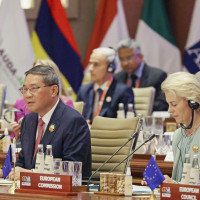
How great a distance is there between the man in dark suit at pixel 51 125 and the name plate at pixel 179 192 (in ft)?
3.88

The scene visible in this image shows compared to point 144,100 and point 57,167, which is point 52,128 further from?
point 144,100

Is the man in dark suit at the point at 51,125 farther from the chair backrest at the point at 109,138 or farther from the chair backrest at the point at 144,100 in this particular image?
the chair backrest at the point at 144,100

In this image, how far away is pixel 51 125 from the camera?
456 cm

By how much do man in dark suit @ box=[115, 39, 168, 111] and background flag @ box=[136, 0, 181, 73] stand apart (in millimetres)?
1108

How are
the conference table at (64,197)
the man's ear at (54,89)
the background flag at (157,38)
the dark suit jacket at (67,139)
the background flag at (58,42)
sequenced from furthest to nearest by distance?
1. the background flag at (58,42)
2. the background flag at (157,38)
3. the man's ear at (54,89)
4. the dark suit jacket at (67,139)
5. the conference table at (64,197)

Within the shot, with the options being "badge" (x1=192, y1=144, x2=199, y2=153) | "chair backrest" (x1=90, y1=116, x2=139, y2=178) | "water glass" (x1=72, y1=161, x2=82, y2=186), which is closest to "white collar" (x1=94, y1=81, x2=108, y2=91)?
"chair backrest" (x1=90, y1=116, x2=139, y2=178)

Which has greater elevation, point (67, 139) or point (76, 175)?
point (67, 139)

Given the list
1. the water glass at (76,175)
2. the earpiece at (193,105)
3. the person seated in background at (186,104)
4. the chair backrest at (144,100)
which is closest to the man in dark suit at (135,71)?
the chair backrest at (144,100)

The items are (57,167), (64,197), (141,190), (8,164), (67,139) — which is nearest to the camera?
(64,197)

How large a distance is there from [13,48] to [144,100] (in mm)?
2413

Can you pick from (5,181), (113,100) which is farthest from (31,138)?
(113,100)

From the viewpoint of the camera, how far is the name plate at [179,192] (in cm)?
319

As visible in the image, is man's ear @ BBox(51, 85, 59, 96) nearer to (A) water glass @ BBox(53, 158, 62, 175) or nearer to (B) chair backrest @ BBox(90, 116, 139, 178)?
(B) chair backrest @ BBox(90, 116, 139, 178)

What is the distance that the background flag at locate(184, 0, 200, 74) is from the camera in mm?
9422
